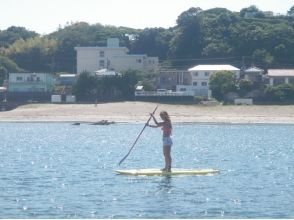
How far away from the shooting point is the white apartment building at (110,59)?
346 ft

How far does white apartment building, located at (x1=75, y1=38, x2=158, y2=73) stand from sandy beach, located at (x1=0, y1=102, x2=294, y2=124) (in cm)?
2294

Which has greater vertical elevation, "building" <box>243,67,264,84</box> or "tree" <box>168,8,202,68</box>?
"tree" <box>168,8,202,68</box>

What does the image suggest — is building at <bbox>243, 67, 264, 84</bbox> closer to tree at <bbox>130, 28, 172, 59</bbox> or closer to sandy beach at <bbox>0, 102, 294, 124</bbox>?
sandy beach at <bbox>0, 102, 294, 124</bbox>

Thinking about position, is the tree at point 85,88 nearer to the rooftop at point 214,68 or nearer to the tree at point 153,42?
the rooftop at point 214,68

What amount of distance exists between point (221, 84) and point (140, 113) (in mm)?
11014

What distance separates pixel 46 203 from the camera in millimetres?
24500

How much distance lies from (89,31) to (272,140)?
73840 millimetres

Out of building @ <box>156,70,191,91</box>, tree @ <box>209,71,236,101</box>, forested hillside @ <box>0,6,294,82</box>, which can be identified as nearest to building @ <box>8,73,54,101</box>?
forested hillside @ <box>0,6,294,82</box>

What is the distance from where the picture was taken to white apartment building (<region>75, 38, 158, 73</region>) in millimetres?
105500

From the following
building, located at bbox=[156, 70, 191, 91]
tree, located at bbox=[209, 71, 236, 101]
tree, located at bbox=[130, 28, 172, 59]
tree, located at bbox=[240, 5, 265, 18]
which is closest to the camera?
tree, located at bbox=[209, 71, 236, 101]

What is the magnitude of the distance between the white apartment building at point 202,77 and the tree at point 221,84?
111 inches

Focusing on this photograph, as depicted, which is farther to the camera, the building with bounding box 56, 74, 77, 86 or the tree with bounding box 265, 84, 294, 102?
the building with bounding box 56, 74, 77, 86

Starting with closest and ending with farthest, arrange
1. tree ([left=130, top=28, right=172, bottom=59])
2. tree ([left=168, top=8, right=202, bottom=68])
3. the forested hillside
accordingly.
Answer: the forested hillside → tree ([left=168, top=8, right=202, bottom=68]) → tree ([left=130, top=28, right=172, bottom=59])

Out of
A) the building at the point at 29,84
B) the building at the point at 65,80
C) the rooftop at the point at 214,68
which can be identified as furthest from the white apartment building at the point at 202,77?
the building at the point at 29,84
